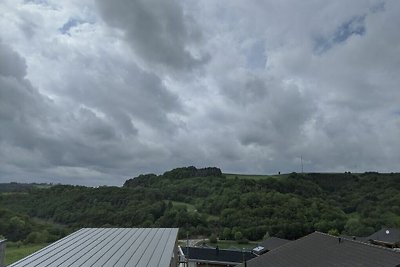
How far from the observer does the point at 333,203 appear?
A: 129875 millimetres

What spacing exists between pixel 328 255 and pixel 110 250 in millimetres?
16743

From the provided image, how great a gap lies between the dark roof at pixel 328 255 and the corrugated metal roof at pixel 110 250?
9.93m

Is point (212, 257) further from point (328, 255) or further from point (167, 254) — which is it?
point (167, 254)

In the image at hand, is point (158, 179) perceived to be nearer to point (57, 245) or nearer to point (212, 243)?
point (212, 243)

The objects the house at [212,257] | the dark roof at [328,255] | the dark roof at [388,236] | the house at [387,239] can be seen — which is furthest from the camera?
the dark roof at [388,236]

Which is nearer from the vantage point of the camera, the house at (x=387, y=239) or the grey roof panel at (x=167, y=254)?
the grey roof panel at (x=167, y=254)

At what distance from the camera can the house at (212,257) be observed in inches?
2368

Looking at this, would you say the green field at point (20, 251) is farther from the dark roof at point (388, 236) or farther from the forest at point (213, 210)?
the dark roof at point (388, 236)

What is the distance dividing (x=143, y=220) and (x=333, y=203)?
6690 centimetres

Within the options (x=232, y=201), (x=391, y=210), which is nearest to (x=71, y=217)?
(x=232, y=201)

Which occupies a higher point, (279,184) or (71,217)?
(279,184)

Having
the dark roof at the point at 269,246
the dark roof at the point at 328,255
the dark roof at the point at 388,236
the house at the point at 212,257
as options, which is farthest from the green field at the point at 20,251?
the dark roof at the point at 388,236

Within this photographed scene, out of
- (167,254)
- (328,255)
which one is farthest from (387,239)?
(167,254)

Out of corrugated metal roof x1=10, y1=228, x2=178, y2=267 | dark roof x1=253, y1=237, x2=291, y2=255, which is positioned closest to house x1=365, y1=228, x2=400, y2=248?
dark roof x1=253, y1=237, x2=291, y2=255
